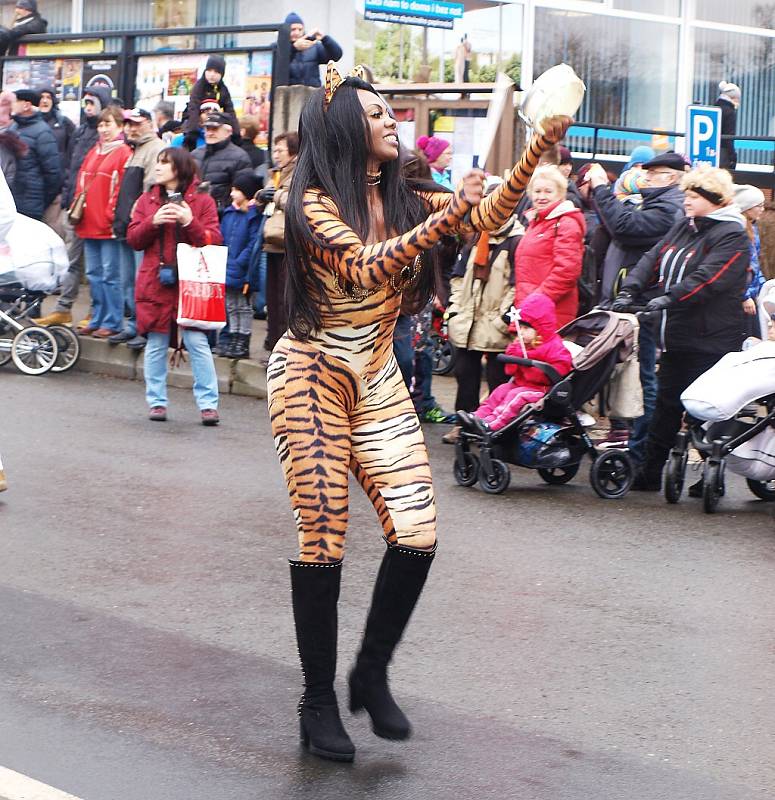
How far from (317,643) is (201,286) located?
6.45 metres

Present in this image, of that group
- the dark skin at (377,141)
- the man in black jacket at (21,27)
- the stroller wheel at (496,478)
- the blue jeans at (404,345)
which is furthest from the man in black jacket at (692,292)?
the man in black jacket at (21,27)

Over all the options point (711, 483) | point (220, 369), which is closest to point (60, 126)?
point (220, 369)

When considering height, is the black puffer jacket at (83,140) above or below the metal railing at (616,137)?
below

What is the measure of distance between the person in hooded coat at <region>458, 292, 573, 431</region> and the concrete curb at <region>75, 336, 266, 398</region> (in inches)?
138

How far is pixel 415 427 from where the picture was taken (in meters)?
4.55

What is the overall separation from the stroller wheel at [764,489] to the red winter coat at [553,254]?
1.79 m

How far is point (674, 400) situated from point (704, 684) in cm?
384

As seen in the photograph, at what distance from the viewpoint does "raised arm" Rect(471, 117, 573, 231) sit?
3.94m

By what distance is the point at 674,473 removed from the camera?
8820 mm

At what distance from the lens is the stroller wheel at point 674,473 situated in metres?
8.83

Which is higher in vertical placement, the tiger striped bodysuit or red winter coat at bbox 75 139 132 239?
red winter coat at bbox 75 139 132 239

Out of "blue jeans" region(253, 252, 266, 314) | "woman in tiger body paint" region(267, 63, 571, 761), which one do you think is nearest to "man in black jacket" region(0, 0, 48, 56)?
"blue jeans" region(253, 252, 266, 314)

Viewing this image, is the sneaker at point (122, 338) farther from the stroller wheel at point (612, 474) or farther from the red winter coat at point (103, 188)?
the stroller wheel at point (612, 474)

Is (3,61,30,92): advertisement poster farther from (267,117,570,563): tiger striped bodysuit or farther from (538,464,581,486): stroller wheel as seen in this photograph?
(267,117,570,563): tiger striped bodysuit
